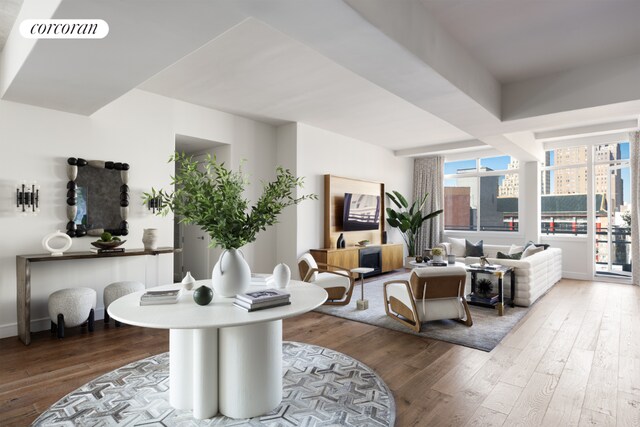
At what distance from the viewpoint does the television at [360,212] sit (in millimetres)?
6844

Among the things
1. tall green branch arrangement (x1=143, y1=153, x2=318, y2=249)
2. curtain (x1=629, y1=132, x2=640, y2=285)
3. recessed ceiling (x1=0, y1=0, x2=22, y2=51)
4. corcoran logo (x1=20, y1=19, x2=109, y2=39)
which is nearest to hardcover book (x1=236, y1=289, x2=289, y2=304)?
tall green branch arrangement (x1=143, y1=153, x2=318, y2=249)

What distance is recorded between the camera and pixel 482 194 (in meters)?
8.64

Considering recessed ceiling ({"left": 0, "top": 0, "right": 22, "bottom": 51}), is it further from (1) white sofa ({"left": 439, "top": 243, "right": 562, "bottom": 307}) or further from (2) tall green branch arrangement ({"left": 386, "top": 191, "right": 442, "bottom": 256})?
(2) tall green branch arrangement ({"left": 386, "top": 191, "right": 442, "bottom": 256})

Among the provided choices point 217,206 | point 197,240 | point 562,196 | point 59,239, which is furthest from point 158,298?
point 562,196

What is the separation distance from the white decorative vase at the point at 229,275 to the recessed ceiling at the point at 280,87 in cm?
196

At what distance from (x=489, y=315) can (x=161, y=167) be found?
15.2ft

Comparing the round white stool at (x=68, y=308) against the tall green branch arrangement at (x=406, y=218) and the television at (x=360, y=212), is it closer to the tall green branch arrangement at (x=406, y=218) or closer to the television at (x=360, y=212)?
the television at (x=360, y=212)

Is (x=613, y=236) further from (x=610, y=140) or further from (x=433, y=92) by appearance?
(x=433, y=92)

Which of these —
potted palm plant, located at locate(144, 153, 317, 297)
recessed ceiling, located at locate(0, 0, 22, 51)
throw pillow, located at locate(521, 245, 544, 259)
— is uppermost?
recessed ceiling, located at locate(0, 0, 22, 51)

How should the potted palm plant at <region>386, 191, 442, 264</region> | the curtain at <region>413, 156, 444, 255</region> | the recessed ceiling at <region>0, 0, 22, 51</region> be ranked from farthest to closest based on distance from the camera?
the curtain at <region>413, 156, 444, 255</region> < the potted palm plant at <region>386, 191, 442, 264</region> < the recessed ceiling at <region>0, 0, 22, 51</region>

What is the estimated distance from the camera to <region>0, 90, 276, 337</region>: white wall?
11.9ft

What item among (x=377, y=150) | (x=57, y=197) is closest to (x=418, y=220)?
(x=377, y=150)

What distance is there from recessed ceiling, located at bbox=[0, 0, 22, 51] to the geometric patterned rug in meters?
2.95

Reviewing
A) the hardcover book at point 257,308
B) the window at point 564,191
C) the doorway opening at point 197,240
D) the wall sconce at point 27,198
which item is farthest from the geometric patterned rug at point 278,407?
the window at point 564,191
